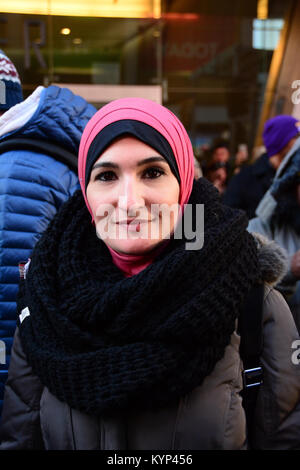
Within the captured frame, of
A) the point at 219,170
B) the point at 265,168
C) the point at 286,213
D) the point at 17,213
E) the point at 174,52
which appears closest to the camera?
the point at 17,213

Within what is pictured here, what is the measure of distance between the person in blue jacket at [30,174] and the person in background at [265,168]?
86.7 inches

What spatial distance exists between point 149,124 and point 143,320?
20.1 inches

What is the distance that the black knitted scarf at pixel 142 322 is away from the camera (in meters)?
1.21

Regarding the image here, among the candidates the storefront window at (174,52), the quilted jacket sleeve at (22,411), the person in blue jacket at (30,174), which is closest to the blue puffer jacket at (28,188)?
the person in blue jacket at (30,174)

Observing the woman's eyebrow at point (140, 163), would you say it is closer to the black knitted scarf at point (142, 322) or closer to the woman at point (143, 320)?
the woman at point (143, 320)

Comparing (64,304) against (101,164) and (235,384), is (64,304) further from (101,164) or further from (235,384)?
(235,384)

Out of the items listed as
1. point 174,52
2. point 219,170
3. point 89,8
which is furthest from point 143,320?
point 174,52

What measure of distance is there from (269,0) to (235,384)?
10.2 m

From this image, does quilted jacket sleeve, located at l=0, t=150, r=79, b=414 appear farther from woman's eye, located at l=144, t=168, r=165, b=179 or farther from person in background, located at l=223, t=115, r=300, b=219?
person in background, located at l=223, t=115, r=300, b=219

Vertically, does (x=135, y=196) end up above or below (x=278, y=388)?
above

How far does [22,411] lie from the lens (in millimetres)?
1434

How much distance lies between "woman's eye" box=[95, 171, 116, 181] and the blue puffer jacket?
0.46 m

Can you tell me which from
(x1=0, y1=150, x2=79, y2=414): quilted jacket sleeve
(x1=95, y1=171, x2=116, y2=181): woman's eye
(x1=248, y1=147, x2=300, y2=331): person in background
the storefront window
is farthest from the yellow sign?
(x1=95, y1=171, x2=116, y2=181): woman's eye

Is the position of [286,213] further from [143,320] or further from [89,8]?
[89,8]
